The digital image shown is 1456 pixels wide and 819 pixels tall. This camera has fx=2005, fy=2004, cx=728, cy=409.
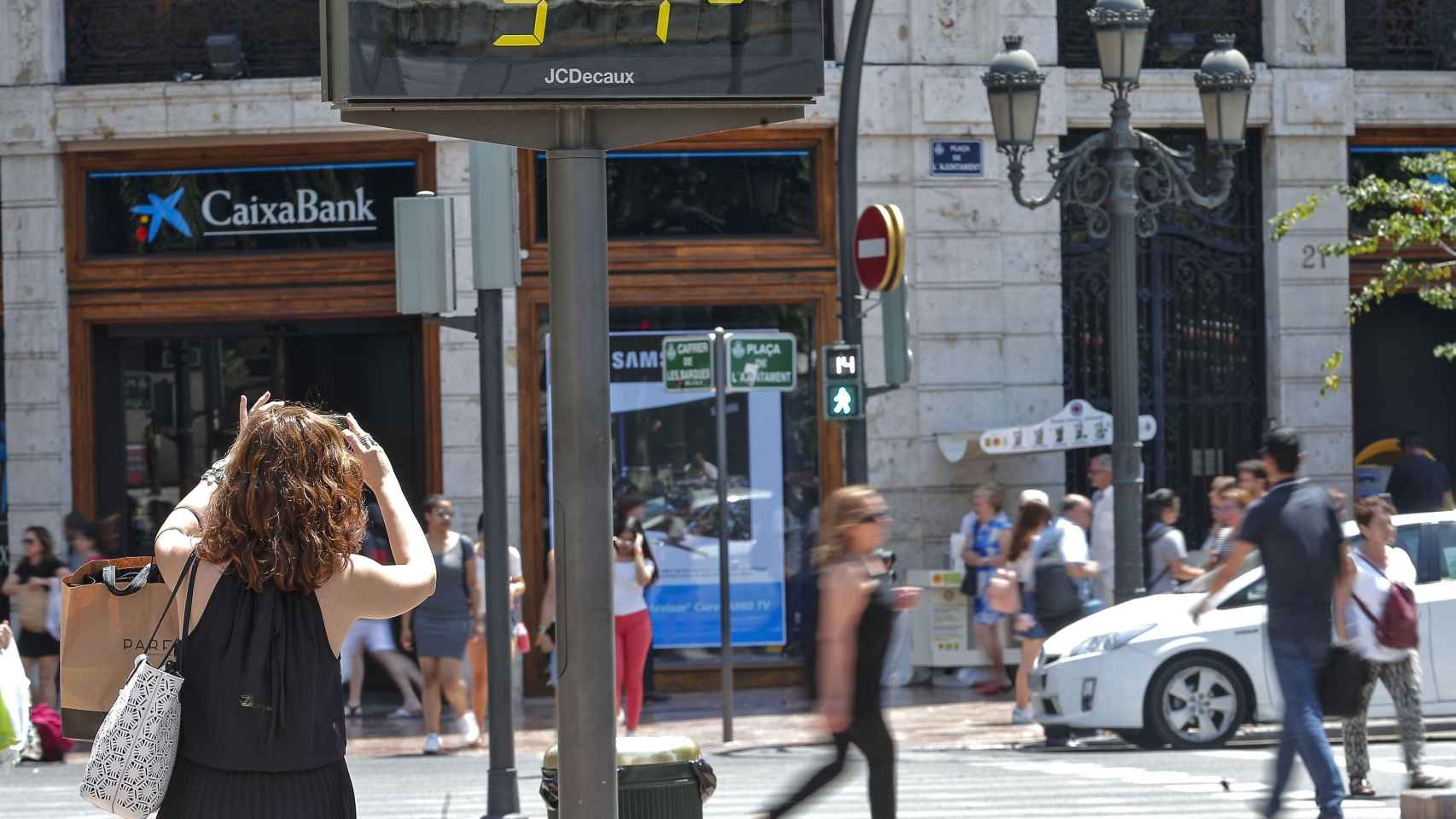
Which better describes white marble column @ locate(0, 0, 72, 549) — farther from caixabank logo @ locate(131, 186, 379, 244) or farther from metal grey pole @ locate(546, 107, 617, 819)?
metal grey pole @ locate(546, 107, 617, 819)

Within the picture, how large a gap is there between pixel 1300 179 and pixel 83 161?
10.6 meters

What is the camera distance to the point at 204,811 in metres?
4.06

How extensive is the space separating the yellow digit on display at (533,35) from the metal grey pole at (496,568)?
5.04 metres

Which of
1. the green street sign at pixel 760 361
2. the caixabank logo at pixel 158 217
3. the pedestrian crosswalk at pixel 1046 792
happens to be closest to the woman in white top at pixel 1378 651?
the pedestrian crosswalk at pixel 1046 792

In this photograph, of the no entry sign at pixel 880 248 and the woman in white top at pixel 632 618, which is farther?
the no entry sign at pixel 880 248

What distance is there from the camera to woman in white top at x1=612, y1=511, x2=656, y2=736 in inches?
542

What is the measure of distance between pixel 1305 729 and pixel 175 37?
40.0ft

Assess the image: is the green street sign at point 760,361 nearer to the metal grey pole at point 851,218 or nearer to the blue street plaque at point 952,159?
the metal grey pole at point 851,218

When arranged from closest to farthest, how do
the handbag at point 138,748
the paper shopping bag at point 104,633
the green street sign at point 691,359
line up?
the handbag at point 138,748
the paper shopping bag at point 104,633
the green street sign at point 691,359

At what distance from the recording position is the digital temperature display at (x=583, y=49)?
172 inches

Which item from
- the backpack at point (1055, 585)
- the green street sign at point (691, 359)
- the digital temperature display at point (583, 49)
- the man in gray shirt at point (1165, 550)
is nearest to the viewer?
the digital temperature display at point (583, 49)

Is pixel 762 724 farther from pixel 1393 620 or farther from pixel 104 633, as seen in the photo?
pixel 104 633

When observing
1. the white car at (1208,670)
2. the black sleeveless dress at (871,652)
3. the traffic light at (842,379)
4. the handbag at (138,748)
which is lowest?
the white car at (1208,670)

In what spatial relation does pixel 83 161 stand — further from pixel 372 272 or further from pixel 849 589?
pixel 849 589
